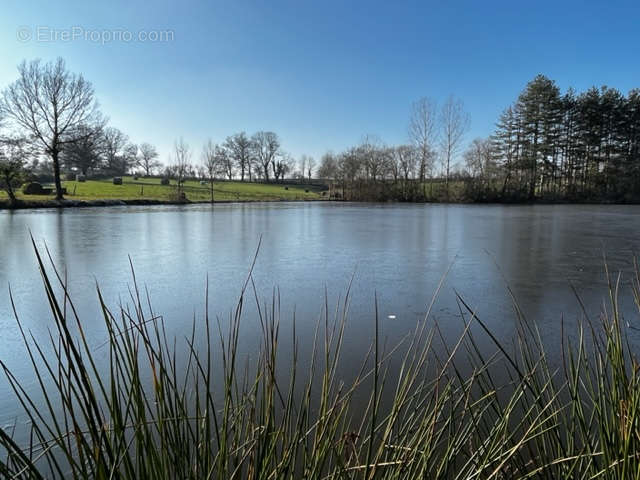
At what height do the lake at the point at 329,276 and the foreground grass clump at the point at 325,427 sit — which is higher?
the foreground grass clump at the point at 325,427

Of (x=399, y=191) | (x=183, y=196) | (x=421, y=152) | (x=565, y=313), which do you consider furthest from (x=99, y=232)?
(x=421, y=152)

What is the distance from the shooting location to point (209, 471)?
3.03ft

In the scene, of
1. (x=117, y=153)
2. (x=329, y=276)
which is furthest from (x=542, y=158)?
(x=117, y=153)

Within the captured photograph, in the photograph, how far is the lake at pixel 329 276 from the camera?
3131 mm

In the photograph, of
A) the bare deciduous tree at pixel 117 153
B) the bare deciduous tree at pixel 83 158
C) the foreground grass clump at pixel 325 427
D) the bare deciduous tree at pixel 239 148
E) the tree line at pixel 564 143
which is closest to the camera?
the foreground grass clump at pixel 325 427

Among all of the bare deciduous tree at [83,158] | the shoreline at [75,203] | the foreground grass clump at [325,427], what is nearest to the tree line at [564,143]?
the shoreline at [75,203]

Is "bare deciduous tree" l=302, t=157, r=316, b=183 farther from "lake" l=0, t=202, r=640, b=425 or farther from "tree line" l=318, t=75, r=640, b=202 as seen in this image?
"lake" l=0, t=202, r=640, b=425

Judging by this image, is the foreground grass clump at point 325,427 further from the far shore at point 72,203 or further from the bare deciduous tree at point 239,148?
the bare deciduous tree at point 239,148

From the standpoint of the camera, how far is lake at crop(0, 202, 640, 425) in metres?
3.13

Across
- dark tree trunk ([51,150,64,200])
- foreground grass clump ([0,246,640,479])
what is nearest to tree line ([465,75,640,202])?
dark tree trunk ([51,150,64,200])

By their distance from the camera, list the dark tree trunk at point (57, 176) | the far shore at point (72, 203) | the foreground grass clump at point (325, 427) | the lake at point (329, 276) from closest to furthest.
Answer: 1. the foreground grass clump at point (325, 427)
2. the lake at point (329, 276)
3. the far shore at point (72, 203)
4. the dark tree trunk at point (57, 176)

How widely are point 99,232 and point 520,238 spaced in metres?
10.1

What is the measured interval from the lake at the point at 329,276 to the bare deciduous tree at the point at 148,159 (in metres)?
44.1

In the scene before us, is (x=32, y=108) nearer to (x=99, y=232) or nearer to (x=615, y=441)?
(x=99, y=232)
